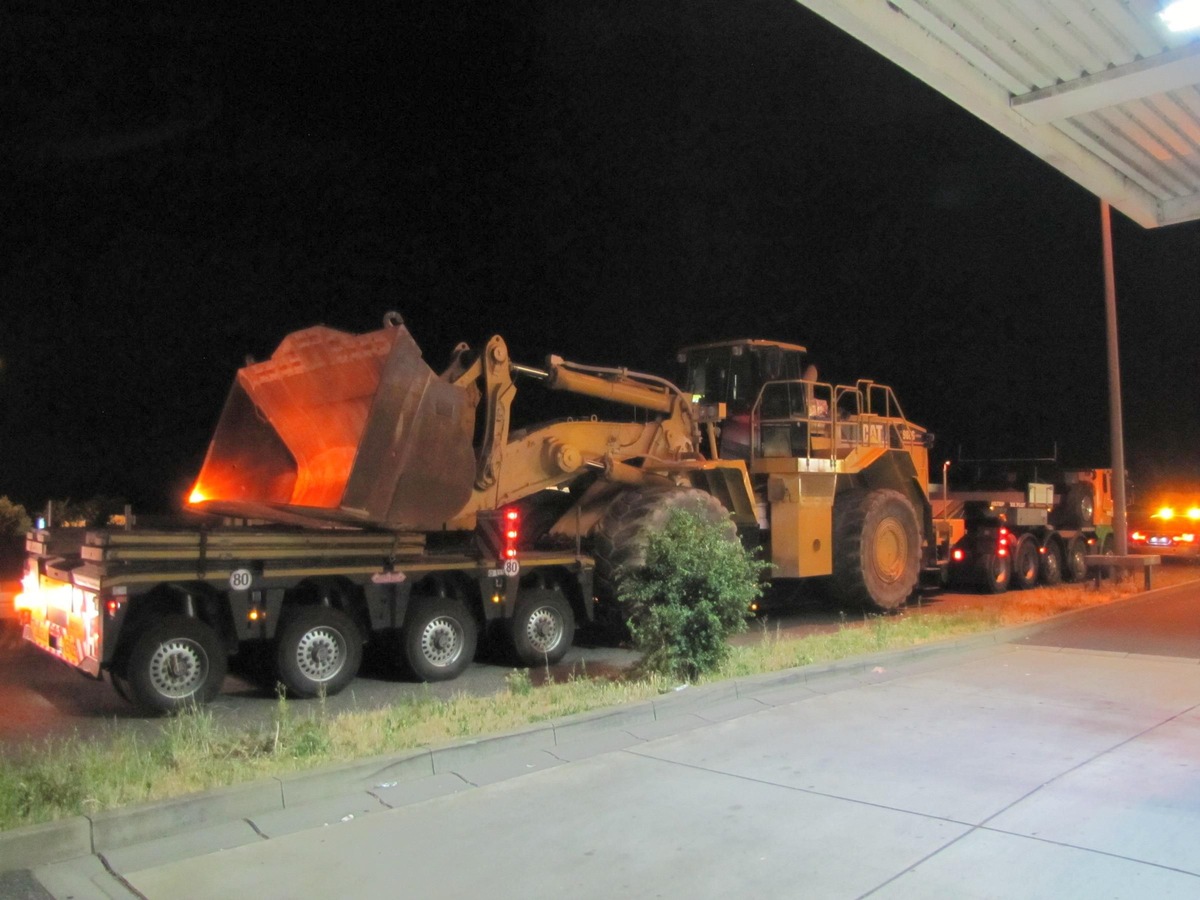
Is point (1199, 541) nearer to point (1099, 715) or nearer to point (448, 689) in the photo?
point (1099, 715)

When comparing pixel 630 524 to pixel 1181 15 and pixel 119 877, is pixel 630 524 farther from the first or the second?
pixel 119 877

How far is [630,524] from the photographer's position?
11633mm

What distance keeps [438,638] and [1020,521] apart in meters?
13.6

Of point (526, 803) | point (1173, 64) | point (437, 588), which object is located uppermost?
point (1173, 64)

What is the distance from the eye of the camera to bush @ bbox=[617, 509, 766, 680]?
8.80 m

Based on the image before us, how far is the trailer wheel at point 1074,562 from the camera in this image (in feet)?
72.6

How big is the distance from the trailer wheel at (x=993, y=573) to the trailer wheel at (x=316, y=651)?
13443mm

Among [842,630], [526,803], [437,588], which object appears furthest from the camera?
[842,630]

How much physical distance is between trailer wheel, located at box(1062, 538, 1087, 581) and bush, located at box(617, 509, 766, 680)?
15224 millimetres

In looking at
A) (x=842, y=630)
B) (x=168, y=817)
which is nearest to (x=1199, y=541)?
(x=842, y=630)

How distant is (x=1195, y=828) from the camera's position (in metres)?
5.32

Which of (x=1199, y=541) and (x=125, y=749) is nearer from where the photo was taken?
(x=125, y=749)

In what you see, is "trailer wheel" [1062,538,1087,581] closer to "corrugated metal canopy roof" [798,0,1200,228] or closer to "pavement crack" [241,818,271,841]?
"corrugated metal canopy roof" [798,0,1200,228]

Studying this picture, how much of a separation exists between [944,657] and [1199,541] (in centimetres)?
1933
